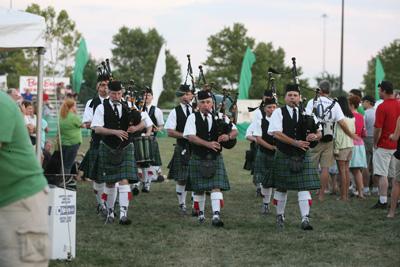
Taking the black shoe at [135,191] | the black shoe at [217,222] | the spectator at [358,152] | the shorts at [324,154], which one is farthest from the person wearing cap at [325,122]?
the black shoe at [135,191]

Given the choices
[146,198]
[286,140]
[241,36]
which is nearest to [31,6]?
[241,36]

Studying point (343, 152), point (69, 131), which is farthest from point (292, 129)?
point (69, 131)

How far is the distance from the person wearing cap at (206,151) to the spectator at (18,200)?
410cm

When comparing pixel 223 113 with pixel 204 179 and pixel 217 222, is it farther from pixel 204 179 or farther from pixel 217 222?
pixel 217 222

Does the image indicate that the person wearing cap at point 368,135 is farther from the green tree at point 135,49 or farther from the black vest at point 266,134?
the green tree at point 135,49

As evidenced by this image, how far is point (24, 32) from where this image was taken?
5.38m

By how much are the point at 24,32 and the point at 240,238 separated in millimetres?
2688

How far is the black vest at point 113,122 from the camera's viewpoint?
744 centimetres

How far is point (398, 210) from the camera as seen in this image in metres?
8.55

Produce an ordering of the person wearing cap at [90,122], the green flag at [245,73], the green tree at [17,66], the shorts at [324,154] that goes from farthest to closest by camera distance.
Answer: the green tree at [17,66] → the green flag at [245,73] → the shorts at [324,154] → the person wearing cap at [90,122]

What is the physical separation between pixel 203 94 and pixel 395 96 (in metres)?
3.08

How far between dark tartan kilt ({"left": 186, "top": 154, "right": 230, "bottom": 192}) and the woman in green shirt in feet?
11.5

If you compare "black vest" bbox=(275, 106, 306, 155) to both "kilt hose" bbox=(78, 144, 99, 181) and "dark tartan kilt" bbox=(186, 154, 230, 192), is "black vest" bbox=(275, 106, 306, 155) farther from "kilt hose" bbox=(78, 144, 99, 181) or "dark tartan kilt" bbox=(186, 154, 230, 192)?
"kilt hose" bbox=(78, 144, 99, 181)

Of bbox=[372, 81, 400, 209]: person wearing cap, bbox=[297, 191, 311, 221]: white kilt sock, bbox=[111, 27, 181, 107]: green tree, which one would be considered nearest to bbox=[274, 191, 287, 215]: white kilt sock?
bbox=[297, 191, 311, 221]: white kilt sock
